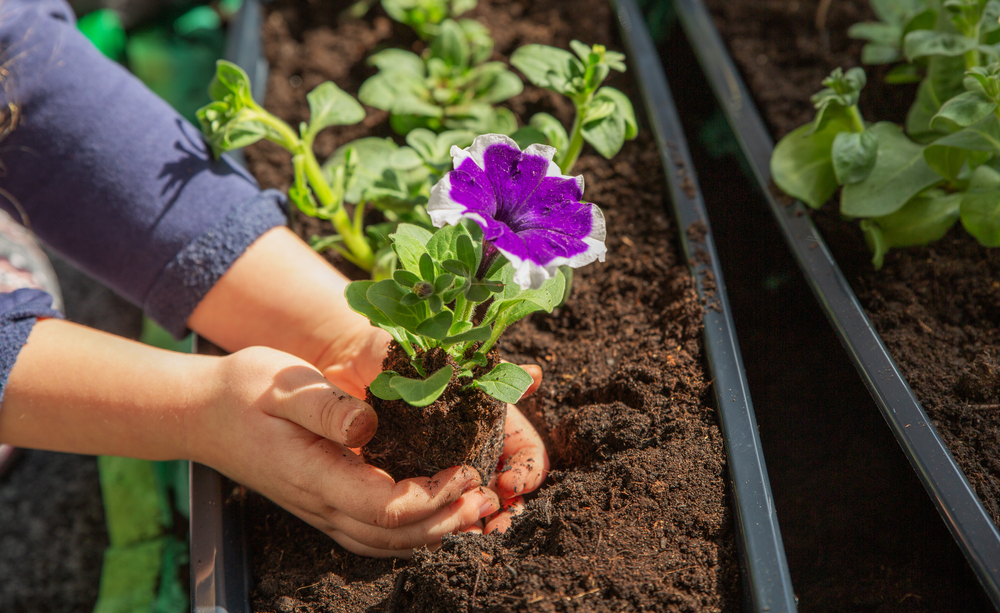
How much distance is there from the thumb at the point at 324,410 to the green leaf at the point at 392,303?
143 millimetres

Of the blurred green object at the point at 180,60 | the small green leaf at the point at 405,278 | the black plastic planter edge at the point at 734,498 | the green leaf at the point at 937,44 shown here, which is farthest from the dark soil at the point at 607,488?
the blurred green object at the point at 180,60

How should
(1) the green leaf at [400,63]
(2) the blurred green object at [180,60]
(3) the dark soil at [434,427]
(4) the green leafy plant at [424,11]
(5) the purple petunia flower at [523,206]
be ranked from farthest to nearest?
(2) the blurred green object at [180,60]
(4) the green leafy plant at [424,11]
(1) the green leaf at [400,63]
(3) the dark soil at [434,427]
(5) the purple petunia flower at [523,206]

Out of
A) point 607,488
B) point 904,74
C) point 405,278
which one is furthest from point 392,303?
point 904,74

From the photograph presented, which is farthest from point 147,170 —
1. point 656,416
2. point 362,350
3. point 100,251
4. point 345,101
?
point 656,416

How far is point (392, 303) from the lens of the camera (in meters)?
0.69

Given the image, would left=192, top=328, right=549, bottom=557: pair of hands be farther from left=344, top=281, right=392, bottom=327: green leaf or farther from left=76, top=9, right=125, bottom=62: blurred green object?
left=76, top=9, right=125, bottom=62: blurred green object

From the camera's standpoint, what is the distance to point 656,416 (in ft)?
2.98

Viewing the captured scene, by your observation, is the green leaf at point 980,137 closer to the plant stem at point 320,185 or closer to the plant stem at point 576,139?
the plant stem at point 576,139

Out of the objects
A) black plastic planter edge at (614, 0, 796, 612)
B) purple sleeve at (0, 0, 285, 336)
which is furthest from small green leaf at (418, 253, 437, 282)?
purple sleeve at (0, 0, 285, 336)

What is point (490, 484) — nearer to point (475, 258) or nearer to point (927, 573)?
point (475, 258)

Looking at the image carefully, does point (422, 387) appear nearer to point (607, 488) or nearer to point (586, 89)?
point (607, 488)

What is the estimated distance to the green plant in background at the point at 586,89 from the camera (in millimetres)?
973

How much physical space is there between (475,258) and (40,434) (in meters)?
0.80

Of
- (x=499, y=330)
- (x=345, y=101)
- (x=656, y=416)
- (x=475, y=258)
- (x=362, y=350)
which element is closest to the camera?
(x=475, y=258)
